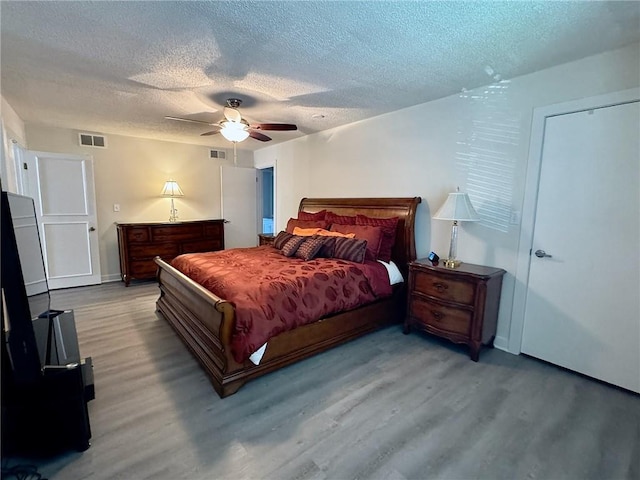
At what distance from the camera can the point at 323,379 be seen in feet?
7.82

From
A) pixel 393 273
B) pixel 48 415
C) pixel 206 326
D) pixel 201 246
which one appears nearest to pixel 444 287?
pixel 393 273

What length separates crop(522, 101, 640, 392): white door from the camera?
2.20m

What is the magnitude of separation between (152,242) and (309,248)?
9.95 ft

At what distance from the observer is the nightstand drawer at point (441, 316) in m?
2.71

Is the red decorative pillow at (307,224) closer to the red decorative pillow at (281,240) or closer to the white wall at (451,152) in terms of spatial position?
the red decorative pillow at (281,240)

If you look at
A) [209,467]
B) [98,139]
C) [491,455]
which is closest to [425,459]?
[491,455]

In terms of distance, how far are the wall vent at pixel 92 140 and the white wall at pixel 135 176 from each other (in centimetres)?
6

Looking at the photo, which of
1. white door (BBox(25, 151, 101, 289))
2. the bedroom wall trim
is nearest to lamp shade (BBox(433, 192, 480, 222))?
the bedroom wall trim

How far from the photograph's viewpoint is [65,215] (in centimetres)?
454

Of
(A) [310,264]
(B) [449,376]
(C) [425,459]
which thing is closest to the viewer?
(C) [425,459]

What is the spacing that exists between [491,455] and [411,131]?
10.0 feet

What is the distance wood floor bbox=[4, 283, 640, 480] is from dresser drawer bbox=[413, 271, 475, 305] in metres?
0.53

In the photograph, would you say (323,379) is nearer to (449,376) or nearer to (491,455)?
(449,376)

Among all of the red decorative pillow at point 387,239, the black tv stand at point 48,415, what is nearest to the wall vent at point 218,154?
the red decorative pillow at point 387,239
